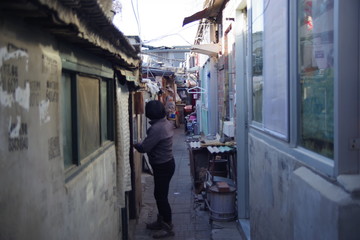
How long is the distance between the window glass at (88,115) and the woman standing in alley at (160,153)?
2037mm

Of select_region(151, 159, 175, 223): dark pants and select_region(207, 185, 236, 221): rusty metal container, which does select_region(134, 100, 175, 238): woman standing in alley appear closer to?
select_region(151, 159, 175, 223): dark pants

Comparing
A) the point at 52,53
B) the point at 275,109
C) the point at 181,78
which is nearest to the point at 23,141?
the point at 52,53

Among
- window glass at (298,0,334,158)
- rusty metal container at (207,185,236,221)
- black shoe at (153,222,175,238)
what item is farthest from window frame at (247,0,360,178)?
rusty metal container at (207,185,236,221)

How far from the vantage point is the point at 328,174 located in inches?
106

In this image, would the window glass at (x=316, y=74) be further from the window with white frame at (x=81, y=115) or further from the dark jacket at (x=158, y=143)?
the dark jacket at (x=158, y=143)

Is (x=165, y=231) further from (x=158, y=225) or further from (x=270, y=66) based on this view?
(x=270, y=66)


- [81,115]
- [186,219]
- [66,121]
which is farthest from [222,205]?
[66,121]

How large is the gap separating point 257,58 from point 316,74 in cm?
219

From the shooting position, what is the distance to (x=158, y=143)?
6574 mm

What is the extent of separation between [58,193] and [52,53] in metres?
0.89

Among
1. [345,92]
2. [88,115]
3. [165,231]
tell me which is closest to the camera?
[345,92]

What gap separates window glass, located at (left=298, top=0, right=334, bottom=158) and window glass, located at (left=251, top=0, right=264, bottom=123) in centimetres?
151

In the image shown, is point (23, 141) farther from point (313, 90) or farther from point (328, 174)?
point (313, 90)

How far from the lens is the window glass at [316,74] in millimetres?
2732
